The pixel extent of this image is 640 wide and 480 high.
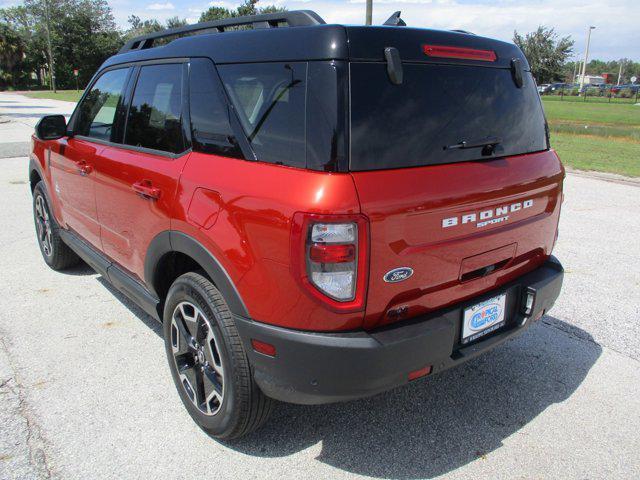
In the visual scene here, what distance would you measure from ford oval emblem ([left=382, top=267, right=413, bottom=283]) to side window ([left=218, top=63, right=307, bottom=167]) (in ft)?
1.77

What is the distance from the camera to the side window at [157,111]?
2727 mm

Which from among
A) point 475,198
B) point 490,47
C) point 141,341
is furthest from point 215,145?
point 141,341

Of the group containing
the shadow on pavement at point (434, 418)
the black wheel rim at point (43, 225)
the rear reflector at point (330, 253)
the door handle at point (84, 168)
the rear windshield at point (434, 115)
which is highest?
the rear windshield at point (434, 115)

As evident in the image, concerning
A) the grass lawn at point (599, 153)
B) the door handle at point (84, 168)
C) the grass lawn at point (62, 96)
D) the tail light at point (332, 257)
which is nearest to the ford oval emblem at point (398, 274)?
the tail light at point (332, 257)

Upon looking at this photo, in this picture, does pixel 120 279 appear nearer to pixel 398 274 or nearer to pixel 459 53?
pixel 398 274

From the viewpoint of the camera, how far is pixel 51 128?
385 cm

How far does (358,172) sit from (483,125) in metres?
0.82

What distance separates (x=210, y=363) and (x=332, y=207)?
110 cm

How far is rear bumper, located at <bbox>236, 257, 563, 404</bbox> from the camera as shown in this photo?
2.00 m

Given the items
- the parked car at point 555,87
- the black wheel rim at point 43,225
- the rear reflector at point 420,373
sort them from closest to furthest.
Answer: the rear reflector at point 420,373 < the black wheel rim at point 43,225 < the parked car at point 555,87

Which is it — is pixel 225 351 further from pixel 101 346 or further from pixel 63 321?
pixel 63 321

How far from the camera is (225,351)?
91.1 inches

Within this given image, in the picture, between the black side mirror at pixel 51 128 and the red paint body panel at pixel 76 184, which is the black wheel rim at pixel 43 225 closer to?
the red paint body panel at pixel 76 184

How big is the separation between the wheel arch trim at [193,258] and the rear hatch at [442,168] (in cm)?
58
